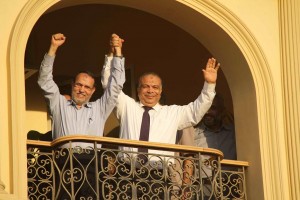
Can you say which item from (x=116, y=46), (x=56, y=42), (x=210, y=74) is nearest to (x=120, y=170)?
(x=116, y=46)

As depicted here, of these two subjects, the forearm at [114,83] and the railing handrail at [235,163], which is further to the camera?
the railing handrail at [235,163]

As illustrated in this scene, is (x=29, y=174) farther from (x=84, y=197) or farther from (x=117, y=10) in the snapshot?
(x=117, y=10)

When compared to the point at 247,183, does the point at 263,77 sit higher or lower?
A: higher

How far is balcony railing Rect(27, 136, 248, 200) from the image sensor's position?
18.8 metres

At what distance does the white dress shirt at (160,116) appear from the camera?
19859 mm

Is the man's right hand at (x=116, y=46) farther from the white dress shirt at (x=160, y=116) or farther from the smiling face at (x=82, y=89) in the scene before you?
the smiling face at (x=82, y=89)

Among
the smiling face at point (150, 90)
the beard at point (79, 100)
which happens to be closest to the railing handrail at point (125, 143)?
the beard at point (79, 100)

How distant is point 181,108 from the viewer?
2025 centimetres

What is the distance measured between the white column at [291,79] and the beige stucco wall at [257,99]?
0.07 meters

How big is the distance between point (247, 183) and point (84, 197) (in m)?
2.46

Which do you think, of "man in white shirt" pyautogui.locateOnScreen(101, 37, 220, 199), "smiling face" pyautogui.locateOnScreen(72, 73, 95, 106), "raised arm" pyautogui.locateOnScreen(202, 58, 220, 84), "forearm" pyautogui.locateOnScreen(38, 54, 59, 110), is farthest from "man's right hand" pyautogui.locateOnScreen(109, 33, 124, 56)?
"raised arm" pyautogui.locateOnScreen(202, 58, 220, 84)

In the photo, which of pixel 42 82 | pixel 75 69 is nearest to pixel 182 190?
pixel 42 82

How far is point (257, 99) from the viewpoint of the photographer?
20516 millimetres

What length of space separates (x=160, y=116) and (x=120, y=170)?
3.61 feet
